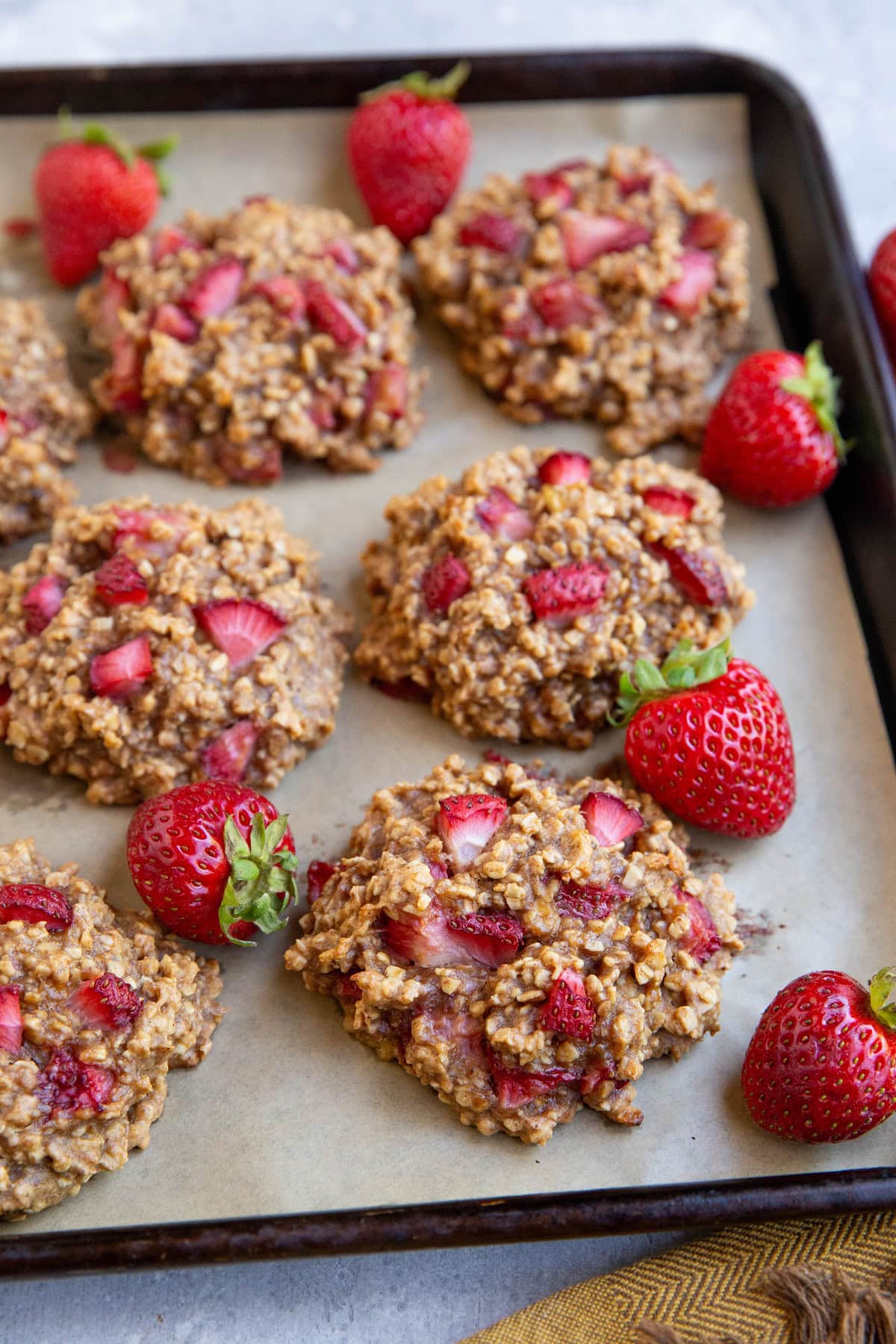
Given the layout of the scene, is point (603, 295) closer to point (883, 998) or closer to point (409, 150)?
point (409, 150)

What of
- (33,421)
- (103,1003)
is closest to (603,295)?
(33,421)

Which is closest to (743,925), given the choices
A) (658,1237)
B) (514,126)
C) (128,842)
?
(658,1237)

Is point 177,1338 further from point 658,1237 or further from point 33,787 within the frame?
point 33,787

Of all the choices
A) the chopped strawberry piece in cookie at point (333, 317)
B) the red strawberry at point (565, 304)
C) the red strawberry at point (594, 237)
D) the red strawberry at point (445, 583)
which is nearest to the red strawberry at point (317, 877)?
the red strawberry at point (445, 583)

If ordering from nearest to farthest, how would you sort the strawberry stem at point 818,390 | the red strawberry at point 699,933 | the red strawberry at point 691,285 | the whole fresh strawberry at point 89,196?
the red strawberry at point 699,933 → the strawberry stem at point 818,390 → the red strawberry at point 691,285 → the whole fresh strawberry at point 89,196

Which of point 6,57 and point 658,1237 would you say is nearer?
point 658,1237

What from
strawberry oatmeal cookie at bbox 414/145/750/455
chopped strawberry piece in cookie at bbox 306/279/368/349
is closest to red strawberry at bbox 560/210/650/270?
strawberry oatmeal cookie at bbox 414/145/750/455

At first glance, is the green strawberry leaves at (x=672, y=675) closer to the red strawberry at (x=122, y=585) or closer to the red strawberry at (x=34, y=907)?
the red strawberry at (x=122, y=585)
